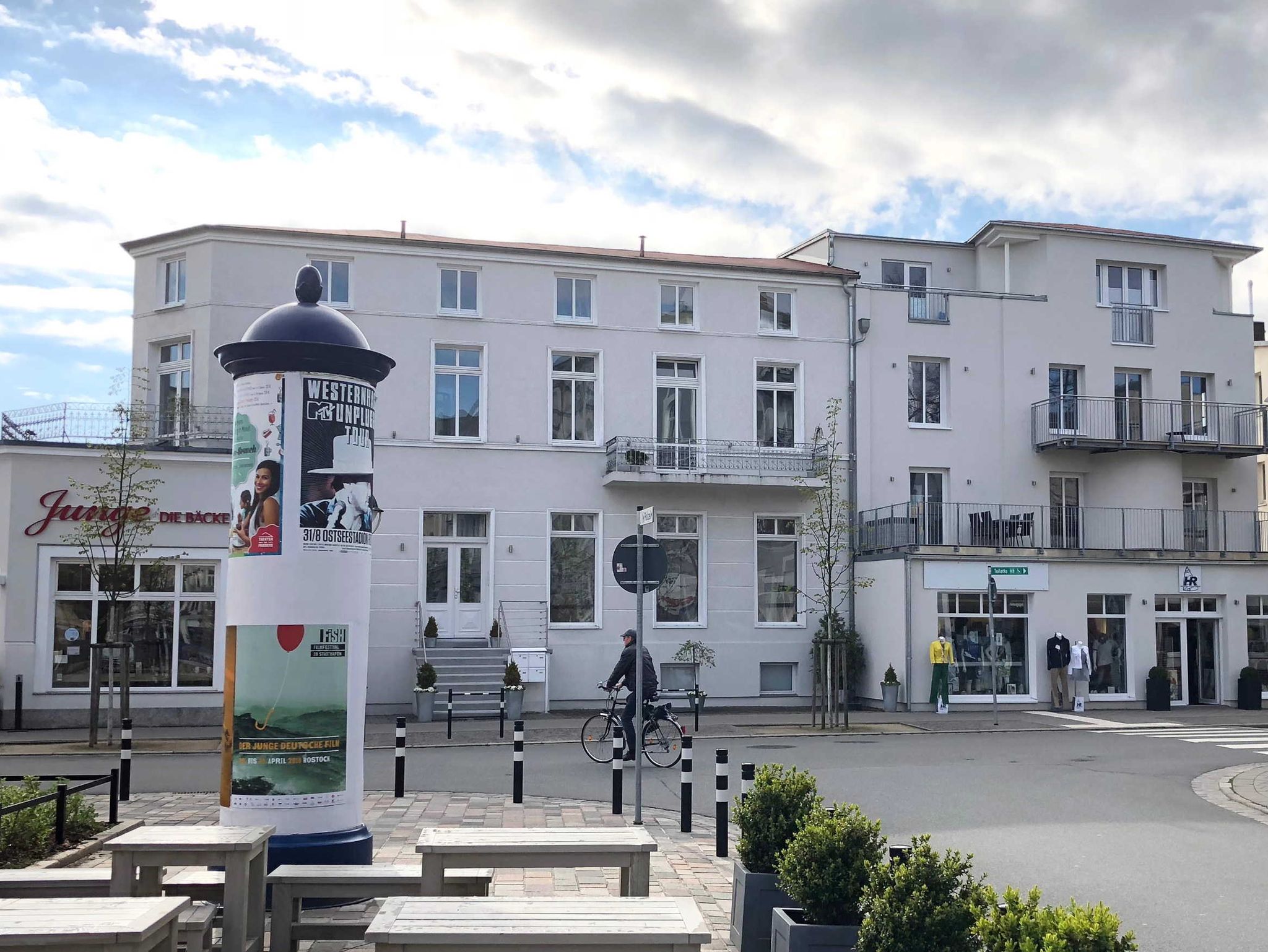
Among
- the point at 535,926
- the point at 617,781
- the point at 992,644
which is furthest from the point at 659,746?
the point at 992,644

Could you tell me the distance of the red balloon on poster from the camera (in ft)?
29.4

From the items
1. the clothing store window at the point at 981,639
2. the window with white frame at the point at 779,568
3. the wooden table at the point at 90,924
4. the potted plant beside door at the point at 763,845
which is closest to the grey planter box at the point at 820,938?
the potted plant beside door at the point at 763,845

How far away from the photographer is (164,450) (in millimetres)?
25484

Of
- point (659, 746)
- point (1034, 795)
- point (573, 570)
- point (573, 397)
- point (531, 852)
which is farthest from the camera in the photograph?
point (573, 397)

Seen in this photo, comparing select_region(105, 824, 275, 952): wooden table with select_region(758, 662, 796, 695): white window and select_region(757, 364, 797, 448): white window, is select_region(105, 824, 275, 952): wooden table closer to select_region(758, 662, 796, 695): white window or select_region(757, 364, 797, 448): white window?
select_region(758, 662, 796, 695): white window

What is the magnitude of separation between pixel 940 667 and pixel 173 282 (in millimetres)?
18922

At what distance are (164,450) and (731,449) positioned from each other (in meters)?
12.5

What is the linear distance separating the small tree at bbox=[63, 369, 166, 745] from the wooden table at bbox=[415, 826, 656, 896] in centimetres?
1480

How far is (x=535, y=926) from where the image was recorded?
5.50 m

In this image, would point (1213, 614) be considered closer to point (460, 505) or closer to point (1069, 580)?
point (1069, 580)

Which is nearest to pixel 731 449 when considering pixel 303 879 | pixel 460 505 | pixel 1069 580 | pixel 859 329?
pixel 859 329

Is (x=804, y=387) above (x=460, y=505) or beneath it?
above

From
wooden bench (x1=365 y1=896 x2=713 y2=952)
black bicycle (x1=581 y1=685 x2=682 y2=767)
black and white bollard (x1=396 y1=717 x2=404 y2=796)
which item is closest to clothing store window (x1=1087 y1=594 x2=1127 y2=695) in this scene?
black bicycle (x1=581 y1=685 x2=682 y2=767)

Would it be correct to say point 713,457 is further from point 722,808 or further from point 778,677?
point 722,808
